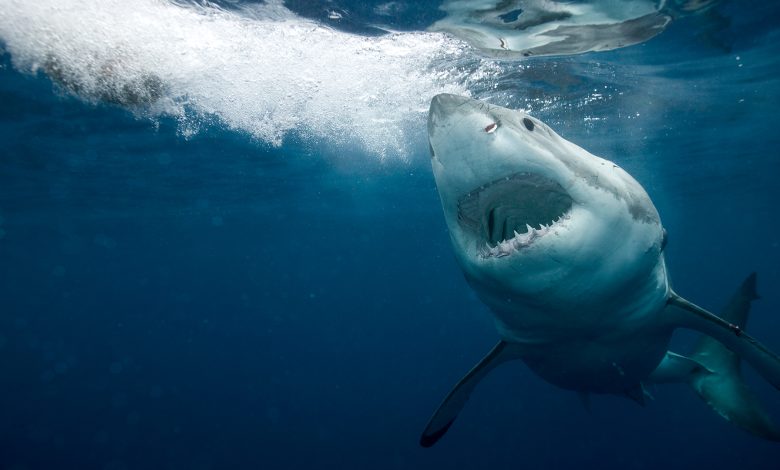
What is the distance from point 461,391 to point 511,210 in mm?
2627

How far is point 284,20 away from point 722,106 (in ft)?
49.2

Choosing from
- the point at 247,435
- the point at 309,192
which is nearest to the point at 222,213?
the point at 309,192

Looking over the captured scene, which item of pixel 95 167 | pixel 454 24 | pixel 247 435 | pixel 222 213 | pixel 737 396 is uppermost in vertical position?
pixel 454 24

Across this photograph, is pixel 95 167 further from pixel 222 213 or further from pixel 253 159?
pixel 222 213

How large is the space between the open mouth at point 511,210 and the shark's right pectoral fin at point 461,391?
1778mm

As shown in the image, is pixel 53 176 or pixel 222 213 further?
pixel 222 213

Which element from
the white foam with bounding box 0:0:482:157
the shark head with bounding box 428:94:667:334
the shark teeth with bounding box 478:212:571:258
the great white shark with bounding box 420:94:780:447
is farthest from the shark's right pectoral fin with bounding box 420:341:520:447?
the white foam with bounding box 0:0:482:157

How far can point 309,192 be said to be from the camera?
89.6 feet

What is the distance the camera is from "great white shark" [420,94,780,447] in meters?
2.53

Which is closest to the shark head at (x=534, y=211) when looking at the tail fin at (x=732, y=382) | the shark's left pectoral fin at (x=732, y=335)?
the shark's left pectoral fin at (x=732, y=335)

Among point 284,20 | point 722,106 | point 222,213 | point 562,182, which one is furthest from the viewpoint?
point 222,213

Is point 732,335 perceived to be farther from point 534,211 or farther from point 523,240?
point 523,240

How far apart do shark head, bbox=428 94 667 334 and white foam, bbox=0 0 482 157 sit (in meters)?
5.96

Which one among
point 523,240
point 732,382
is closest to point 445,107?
point 523,240
